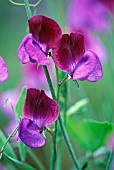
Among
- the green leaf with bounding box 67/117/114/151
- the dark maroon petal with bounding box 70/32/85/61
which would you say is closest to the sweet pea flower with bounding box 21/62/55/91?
the green leaf with bounding box 67/117/114/151

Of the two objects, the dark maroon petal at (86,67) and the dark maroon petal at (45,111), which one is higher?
the dark maroon petal at (86,67)

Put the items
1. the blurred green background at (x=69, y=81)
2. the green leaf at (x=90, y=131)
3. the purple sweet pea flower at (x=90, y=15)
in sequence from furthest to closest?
the purple sweet pea flower at (x=90, y=15) < the blurred green background at (x=69, y=81) < the green leaf at (x=90, y=131)

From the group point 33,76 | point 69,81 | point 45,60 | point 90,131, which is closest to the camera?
point 45,60

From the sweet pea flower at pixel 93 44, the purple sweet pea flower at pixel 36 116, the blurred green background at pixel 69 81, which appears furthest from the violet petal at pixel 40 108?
the sweet pea flower at pixel 93 44

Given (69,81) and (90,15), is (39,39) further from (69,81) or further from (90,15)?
(90,15)

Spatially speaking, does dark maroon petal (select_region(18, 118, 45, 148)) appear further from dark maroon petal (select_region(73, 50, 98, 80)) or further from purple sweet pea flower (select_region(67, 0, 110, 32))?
purple sweet pea flower (select_region(67, 0, 110, 32))

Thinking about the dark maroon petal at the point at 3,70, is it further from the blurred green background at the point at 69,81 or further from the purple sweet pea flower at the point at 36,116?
the blurred green background at the point at 69,81

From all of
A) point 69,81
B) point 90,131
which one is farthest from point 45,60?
point 69,81

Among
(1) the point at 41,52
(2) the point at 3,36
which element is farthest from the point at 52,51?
(2) the point at 3,36
